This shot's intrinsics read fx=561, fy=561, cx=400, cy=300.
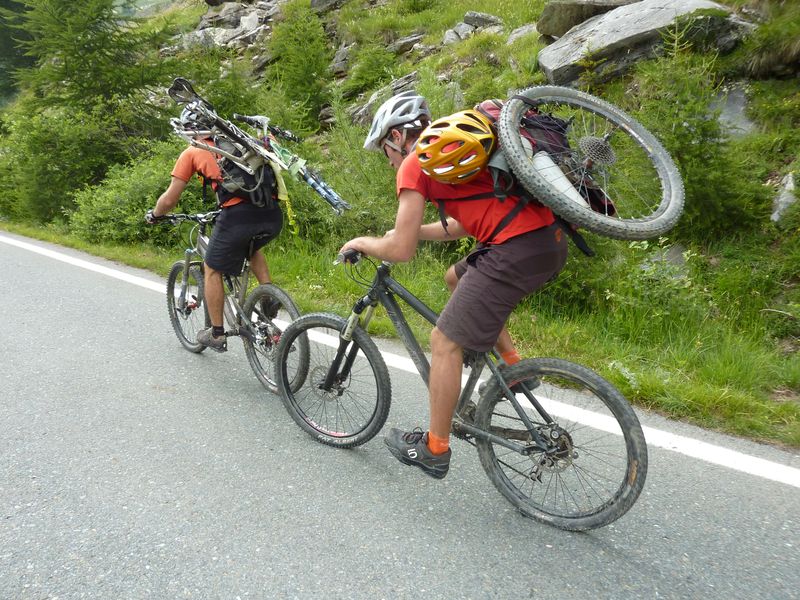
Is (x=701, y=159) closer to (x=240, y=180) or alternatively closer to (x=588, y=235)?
(x=588, y=235)

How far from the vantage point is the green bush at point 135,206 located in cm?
893

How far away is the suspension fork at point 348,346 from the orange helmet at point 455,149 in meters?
1.05

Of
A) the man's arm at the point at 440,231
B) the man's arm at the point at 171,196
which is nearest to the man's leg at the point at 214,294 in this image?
the man's arm at the point at 171,196

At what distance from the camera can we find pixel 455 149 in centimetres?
238

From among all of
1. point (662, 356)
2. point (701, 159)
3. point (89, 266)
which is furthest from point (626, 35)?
point (89, 266)

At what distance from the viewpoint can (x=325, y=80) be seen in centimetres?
1496

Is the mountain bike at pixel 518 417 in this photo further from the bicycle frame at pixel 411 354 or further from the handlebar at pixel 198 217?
the handlebar at pixel 198 217

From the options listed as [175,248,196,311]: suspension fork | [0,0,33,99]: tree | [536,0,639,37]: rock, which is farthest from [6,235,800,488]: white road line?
[0,0,33,99]: tree

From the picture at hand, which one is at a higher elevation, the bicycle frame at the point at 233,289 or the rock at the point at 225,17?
the rock at the point at 225,17

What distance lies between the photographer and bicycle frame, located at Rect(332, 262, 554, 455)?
9.25 feet

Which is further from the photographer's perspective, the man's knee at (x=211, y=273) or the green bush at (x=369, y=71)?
the green bush at (x=369, y=71)

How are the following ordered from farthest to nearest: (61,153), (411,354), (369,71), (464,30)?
(369,71) → (464,30) → (61,153) → (411,354)

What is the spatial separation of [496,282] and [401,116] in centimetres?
96

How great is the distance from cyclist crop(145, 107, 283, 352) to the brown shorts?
1964mm
